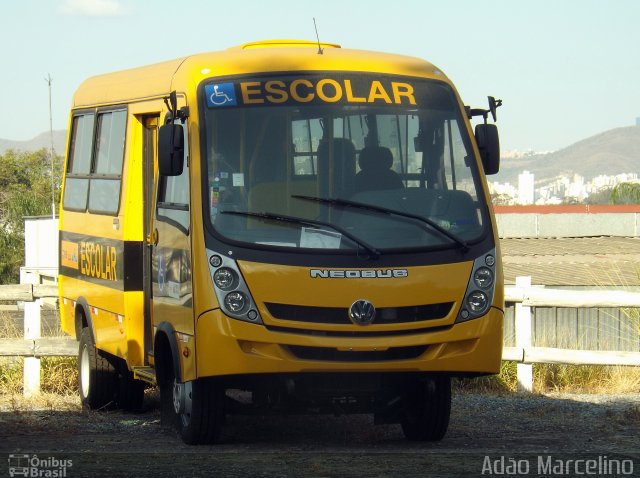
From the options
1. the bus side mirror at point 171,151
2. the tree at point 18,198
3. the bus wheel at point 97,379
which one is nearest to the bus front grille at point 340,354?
the bus side mirror at point 171,151

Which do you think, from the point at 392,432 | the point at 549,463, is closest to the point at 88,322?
the point at 392,432

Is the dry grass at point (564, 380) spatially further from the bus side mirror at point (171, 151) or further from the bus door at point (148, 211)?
the bus side mirror at point (171, 151)

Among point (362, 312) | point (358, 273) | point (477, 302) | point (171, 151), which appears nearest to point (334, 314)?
point (362, 312)

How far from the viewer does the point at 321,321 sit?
8453 mm

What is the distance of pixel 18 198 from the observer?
71125mm

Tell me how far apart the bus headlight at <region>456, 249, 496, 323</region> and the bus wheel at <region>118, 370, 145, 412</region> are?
429cm

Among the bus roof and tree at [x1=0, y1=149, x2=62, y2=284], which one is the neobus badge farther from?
tree at [x1=0, y1=149, x2=62, y2=284]

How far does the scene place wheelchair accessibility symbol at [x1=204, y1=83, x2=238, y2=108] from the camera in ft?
29.6

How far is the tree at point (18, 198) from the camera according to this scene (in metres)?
66.6

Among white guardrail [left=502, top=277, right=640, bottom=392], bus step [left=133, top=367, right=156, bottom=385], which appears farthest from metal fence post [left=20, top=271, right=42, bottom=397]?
white guardrail [left=502, top=277, right=640, bottom=392]

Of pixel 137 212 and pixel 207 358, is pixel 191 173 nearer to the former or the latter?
pixel 207 358

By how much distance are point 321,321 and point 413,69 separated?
223 cm

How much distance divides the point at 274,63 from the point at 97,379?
4006mm

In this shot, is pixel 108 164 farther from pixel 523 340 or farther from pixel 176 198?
pixel 523 340
